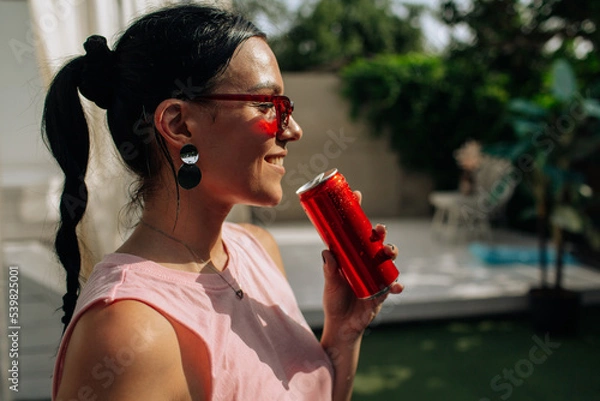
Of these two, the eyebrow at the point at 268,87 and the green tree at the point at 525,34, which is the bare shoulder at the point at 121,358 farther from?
the green tree at the point at 525,34

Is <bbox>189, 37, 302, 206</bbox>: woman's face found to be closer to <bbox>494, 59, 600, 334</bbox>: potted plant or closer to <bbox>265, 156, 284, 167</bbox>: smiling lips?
<bbox>265, 156, 284, 167</bbox>: smiling lips

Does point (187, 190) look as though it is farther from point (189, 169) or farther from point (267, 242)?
point (267, 242)

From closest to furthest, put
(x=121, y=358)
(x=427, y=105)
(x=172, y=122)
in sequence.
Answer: (x=121, y=358), (x=172, y=122), (x=427, y=105)

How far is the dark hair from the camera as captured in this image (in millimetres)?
841

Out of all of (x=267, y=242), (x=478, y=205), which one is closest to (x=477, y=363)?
(x=267, y=242)

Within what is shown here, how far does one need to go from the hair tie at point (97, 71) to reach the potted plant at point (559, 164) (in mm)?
3267

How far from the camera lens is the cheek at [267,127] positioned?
854mm

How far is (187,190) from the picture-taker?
2.96 feet

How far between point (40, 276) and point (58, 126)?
241 cm

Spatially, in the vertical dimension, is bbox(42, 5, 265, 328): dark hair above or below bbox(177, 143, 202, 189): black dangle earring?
above

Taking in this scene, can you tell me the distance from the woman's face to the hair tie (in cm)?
17

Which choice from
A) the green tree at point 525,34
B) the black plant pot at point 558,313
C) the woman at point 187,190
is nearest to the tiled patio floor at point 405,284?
the black plant pot at point 558,313

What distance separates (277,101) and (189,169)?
0.59 feet

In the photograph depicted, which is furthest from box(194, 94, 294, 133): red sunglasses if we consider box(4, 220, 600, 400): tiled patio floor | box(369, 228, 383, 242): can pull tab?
box(4, 220, 600, 400): tiled patio floor
